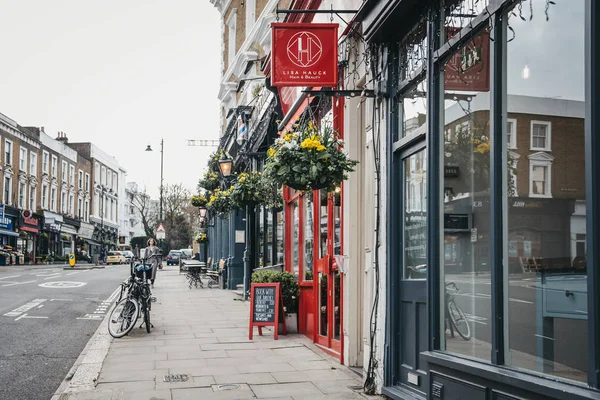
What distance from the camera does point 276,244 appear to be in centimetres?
1650

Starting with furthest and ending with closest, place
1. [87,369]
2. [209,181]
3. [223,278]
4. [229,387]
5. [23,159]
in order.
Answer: [23,159] → [209,181] → [223,278] → [87,369] → [229,387]

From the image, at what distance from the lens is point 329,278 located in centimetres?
955

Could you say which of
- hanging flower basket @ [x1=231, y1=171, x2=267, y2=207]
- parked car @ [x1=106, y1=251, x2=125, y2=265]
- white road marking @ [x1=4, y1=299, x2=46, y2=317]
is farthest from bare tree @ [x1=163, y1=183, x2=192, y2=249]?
hanging flower basket @ [x1=231, y1=171, x2=267, y2=207]

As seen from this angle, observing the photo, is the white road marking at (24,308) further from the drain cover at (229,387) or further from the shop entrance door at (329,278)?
the drain cover at (229,387)

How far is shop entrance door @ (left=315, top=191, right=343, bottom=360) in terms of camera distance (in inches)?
369

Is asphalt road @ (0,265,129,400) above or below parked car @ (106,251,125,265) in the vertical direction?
above

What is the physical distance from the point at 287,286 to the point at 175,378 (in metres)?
4.21

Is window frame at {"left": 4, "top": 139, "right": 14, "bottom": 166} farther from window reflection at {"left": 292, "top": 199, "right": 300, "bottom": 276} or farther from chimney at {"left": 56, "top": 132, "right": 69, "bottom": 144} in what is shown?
window reflection at {"left": 292, "top": 199, "right": 300, "bottom": 276}

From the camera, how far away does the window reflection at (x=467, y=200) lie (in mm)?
5301

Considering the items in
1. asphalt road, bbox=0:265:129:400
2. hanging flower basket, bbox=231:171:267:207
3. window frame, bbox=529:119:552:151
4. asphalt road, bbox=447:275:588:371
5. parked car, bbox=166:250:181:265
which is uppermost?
hanging flower basket, bbox=231:171:267:207

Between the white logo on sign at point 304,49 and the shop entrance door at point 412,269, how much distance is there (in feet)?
6.53

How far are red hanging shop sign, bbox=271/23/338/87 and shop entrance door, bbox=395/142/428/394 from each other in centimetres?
186

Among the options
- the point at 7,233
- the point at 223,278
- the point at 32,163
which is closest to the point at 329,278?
the point at 223,278

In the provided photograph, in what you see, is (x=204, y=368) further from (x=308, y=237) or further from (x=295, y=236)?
(x=295, y=236)
